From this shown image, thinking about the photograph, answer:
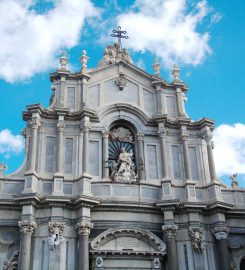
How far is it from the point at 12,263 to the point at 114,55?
11047 millimetres

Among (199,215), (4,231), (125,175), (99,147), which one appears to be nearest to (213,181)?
(199,215)

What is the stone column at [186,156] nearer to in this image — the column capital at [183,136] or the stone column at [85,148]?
the column capital at [183,136]

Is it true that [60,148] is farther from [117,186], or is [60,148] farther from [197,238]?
→ [197,238]

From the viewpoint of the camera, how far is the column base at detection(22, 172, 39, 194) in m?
16.0

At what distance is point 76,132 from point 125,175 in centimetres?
269

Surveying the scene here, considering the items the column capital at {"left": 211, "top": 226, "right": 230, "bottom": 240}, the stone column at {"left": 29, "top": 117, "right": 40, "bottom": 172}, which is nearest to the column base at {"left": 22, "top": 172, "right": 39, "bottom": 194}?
the stone column at {"left": 29, "top": 117, "right": 40, "bottom": 172}

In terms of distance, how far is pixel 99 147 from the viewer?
18438mm

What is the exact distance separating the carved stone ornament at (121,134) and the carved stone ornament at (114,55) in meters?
3.68

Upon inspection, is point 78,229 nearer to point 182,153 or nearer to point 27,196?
point 27,196

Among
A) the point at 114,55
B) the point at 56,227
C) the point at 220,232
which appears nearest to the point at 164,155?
the point at 220,232

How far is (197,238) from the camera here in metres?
16.4

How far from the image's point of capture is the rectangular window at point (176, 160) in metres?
18.4

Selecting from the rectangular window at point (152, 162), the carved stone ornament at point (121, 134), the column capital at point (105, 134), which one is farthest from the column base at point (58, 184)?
the rectangular window at point (152, 162)

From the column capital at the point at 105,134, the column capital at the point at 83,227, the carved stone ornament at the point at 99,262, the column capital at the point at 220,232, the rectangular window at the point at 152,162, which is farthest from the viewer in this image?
the column capital at the point at 105,134
